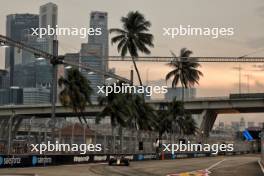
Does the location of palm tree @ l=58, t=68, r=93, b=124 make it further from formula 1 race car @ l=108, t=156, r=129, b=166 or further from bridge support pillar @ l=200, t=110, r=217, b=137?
formula 1 race car @ l=108, t=156, r=129, b=166

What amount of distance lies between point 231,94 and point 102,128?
7456 cm

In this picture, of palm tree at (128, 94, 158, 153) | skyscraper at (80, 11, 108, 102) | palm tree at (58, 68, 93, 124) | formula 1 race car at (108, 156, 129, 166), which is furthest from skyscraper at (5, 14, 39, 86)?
formula 1 race car at (108, 156, 129, 166)

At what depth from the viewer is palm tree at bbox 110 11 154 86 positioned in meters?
90.1

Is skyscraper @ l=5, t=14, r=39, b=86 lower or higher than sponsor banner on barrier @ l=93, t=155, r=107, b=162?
higher

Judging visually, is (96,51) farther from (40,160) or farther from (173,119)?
(40,160)

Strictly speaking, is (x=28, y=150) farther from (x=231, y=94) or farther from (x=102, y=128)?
(x=231, y=94)

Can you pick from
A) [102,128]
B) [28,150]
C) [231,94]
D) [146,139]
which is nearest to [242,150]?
[231,94]

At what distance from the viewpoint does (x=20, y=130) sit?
32.6 m

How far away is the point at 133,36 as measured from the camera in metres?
90.7

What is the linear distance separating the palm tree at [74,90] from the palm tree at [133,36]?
10.7m

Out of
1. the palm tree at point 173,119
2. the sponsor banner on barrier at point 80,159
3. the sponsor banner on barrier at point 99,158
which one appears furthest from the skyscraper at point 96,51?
the sponsor banner on barrier at point 80,159

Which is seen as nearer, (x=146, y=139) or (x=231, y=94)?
(x=146, y=139)

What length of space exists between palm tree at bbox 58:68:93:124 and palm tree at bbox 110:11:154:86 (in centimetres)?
1067

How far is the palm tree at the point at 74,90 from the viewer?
94.8 meters
